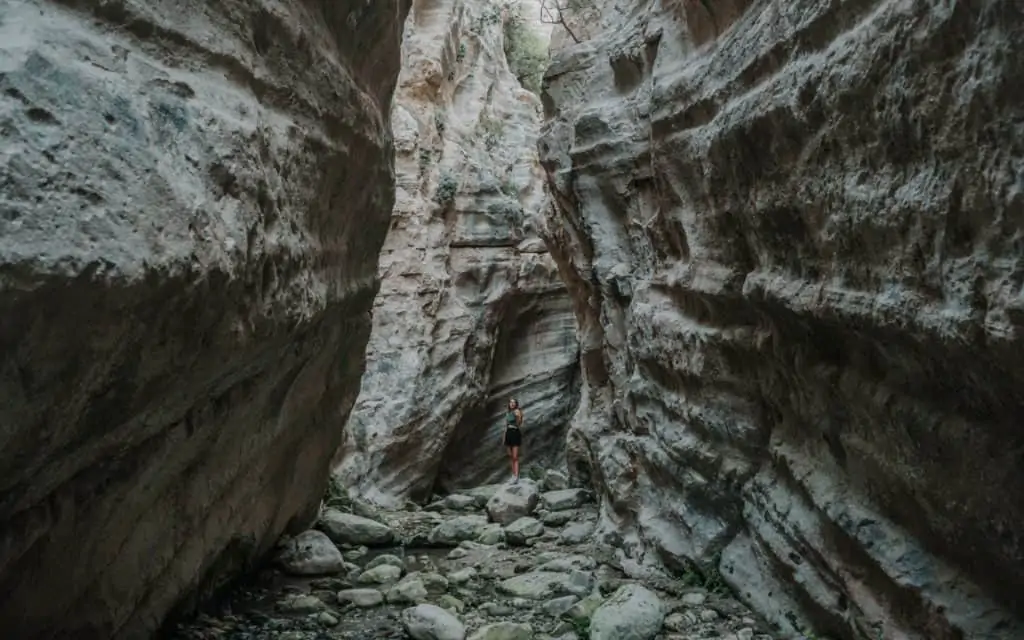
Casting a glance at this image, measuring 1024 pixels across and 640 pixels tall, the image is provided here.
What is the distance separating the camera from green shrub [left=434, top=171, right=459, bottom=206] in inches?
680

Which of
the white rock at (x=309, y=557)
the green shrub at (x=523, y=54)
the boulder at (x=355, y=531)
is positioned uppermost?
the green shrub at (x=523, y=54)

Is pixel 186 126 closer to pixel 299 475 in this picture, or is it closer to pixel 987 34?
pixel 987 34

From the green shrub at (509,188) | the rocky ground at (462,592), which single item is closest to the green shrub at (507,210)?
the green shrub at (509,188)

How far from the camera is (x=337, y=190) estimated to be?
20.1 feet

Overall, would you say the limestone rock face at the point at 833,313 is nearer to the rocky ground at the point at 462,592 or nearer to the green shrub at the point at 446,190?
the rocky ground at the point at 462,592

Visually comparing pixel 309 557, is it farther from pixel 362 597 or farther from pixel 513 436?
pixel 513 436

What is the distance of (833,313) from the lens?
467cm

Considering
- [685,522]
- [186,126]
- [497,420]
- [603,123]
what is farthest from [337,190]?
[497,420]

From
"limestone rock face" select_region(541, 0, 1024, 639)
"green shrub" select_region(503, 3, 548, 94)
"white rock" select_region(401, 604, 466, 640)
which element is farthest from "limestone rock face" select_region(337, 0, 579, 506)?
"white rock" select_region(401, 604, 466, 640)

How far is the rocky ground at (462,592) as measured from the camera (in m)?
6.05

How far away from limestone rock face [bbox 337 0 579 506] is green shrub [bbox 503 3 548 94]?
3146 mm

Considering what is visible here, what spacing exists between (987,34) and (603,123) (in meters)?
7.34

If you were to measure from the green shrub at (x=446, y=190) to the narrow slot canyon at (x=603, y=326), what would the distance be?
256 inches

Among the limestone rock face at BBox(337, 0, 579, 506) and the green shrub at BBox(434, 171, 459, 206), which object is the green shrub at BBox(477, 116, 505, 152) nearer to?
the limestone rock face at BBox(337, 0, 579, 506)
